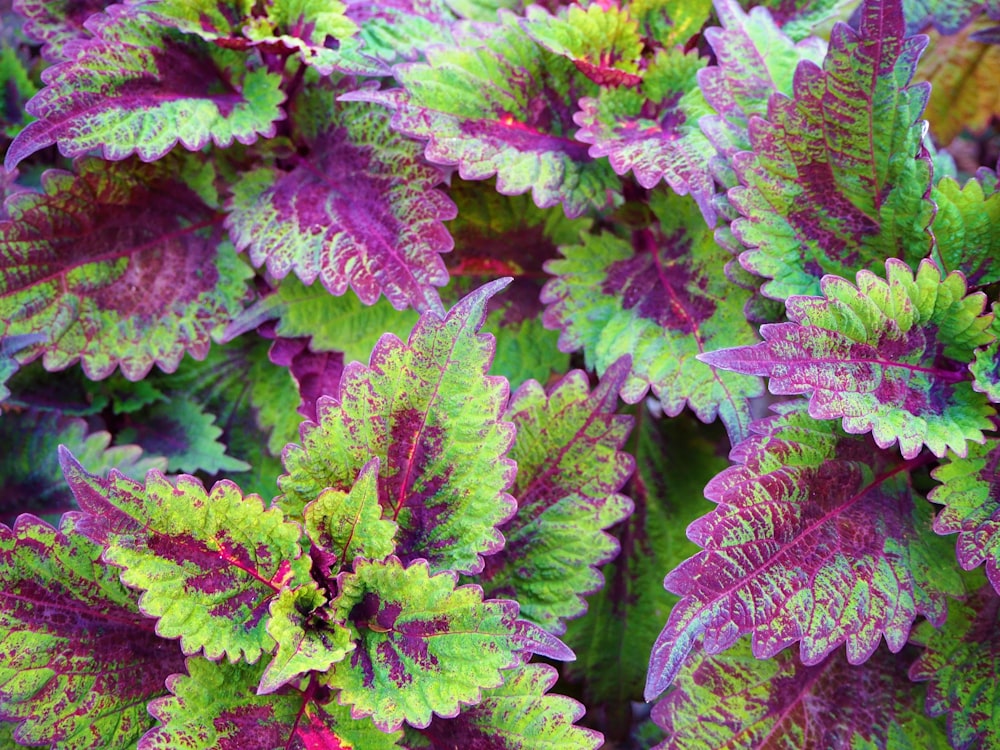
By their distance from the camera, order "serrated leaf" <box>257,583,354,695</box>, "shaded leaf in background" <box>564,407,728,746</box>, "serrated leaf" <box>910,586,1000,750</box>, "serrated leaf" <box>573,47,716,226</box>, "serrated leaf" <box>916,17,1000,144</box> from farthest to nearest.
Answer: "serrated leaf" <box>916,17,1000,144</box>
"shaded leaf in background" <box>564,407,728,746</box>
"serrated leaf" <box>573,47,716,226</box>
"serrated leaf" <box>910,586,1000,750</box>
"serrated leaf" <box>257,583,354,695</box>

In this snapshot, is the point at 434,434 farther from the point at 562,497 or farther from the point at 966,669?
the point at 966,669

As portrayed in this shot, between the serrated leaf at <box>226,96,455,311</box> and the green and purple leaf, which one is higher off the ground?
the serrated leaf at <box>226,96,455,311</box>

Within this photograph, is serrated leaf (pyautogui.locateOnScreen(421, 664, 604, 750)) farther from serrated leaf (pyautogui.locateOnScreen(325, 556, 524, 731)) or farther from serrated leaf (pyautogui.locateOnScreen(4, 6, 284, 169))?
serrated leaf (pyautogui.locateOnScreen(4, 6, 284, 169))

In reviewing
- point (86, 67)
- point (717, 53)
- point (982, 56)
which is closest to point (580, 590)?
point (717, 53)

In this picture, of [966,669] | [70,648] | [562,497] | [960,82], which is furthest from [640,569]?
[960,82]

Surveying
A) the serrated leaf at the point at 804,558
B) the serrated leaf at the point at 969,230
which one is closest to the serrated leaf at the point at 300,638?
the serrated leaf at the point at 804,558

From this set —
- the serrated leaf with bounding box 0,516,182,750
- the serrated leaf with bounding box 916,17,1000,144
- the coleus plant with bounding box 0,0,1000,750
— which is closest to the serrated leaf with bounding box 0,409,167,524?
the coleus plant with bounding box 0,0,1000,750
